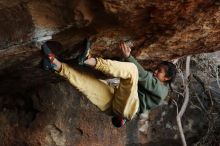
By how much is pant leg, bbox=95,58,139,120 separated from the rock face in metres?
0.45

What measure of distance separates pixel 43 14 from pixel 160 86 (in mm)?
1491

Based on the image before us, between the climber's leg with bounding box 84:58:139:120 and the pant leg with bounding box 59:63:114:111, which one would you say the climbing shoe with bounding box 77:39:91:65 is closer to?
the climber's leg with bounding box 84:58:139:120

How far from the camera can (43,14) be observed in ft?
12.9

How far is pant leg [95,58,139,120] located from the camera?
4000 mm

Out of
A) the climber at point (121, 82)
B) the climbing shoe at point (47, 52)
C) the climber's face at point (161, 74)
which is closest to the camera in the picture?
the climbing shoe at point (47, 52)

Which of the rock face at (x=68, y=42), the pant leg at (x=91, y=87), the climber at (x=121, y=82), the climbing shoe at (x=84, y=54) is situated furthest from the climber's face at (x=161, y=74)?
the climbing shoe at (x=84, y=54)

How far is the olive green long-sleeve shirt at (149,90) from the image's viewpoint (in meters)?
4.36

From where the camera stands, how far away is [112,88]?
481 centimetres

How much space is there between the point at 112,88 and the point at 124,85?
1.81ft

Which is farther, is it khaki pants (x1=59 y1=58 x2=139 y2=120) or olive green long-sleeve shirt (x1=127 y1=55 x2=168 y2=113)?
olive green long-sleeve shirt (x1=127 y1=55 x2=168 y2=113)

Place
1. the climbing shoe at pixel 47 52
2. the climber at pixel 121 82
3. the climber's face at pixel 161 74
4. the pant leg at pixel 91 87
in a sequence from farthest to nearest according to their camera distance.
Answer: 1. the climber's face at pixel 161 74
2. the pant leg at pixel 91 87
3. the climber at pixel 121 82
4. the climbing shoe at pixel 47 52

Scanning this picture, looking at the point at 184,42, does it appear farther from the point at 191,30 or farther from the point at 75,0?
the point at 75,0

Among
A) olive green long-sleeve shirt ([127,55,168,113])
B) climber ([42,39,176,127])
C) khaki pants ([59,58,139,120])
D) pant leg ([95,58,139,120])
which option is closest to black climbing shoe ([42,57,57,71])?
climber ([42,39,176,127])

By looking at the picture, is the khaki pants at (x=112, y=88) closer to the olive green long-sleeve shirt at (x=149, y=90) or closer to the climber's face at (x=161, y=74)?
the olive green long-sleeve shirt at (x=149, y=90)
